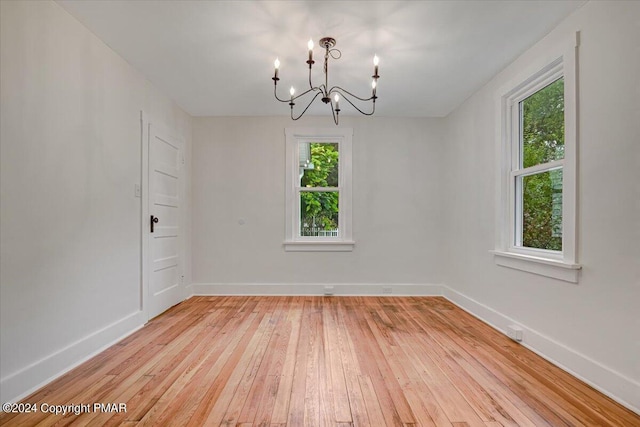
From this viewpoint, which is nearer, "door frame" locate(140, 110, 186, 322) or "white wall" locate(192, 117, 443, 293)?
"door frame" locate(140, 110, 186, 322)

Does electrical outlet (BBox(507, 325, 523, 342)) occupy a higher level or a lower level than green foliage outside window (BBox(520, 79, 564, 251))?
lower

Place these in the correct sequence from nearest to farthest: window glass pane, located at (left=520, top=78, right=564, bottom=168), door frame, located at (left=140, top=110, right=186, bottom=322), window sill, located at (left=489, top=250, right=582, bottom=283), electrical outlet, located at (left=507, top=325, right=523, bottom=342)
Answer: window sill, located at (left=489, top=250, right=582, bottom=283), window glass pane, located at (left=520, top=78, right=564, bottom=168), electrical outlet, located at (left=507, top=325, right=523, bottom=342), door frame, located at (left=140, top=110, right=186, bottom=322)

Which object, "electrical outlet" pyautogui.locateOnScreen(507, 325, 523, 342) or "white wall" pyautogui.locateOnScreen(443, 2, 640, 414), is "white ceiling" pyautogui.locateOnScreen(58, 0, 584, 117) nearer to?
"white wall" pyautogui.locateOnScreen(443, 2, 640, 414)

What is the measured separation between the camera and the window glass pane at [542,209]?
2.44 metres

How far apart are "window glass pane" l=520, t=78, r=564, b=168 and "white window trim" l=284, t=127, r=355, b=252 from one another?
212 centimetres

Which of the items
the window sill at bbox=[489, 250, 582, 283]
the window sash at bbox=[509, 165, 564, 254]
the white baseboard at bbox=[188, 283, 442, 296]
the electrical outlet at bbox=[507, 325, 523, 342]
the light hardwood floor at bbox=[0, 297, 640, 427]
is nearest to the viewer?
the light hardwood floor at bbox=[0, 297, 640, 427]

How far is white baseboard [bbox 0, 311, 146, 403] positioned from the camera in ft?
5.92

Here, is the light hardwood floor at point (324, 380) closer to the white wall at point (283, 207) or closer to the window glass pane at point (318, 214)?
the white wall at point (283, 207)

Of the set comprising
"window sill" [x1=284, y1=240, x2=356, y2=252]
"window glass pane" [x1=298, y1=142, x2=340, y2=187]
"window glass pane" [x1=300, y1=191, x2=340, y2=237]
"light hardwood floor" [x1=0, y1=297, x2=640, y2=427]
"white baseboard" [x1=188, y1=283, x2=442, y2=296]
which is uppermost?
"window glass pane" [x1=298, y1=142, x2=340, y2=187]

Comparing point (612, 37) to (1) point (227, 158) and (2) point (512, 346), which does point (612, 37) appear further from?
(1) point (227, 158)

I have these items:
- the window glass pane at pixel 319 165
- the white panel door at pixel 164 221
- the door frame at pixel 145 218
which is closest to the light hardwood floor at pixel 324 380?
the door frame at pixel 145 218

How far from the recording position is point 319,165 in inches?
177

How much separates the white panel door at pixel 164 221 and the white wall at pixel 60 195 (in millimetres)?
334

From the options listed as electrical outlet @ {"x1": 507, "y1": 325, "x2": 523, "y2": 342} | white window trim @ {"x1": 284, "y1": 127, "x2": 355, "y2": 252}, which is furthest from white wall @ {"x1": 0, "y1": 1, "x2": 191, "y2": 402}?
electrical outlet @ {"x1": 507, "y1": 325, "x2": 523, "y2": 342}
